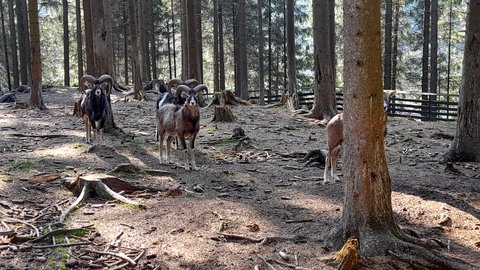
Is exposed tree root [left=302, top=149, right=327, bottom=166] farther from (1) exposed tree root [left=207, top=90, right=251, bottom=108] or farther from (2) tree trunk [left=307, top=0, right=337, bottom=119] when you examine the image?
(1) exposed tree root [left=207, top=90, right=251, bottom=108]

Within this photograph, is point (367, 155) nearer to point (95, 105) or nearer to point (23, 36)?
point (95, 105)

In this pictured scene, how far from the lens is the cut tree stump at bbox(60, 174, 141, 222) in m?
6.81

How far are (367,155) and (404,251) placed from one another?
1.02m

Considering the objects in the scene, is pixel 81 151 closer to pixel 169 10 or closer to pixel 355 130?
pixel 355 130

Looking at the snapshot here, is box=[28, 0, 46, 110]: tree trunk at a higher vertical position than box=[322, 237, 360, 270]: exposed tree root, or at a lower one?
higher

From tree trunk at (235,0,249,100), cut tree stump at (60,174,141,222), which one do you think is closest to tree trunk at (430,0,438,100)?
tree trunk at (235,0,249,100)

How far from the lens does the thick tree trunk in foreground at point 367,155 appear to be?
4.83m

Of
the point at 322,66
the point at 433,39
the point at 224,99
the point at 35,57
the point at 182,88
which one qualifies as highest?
the point at 433,39

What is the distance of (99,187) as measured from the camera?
707 cm

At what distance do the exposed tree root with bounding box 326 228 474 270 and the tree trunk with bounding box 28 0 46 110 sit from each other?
50.5 ft

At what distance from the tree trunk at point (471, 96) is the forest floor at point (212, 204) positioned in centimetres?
37

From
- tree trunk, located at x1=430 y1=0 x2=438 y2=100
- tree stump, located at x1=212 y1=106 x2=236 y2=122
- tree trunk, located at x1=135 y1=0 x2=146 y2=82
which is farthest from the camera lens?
tree trunk, located at x1=135 y1=0 x2=146 y2=82

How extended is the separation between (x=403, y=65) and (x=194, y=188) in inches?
1185

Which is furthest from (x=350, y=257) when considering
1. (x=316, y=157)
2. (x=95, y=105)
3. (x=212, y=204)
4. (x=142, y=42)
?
(x=142, y=42)
